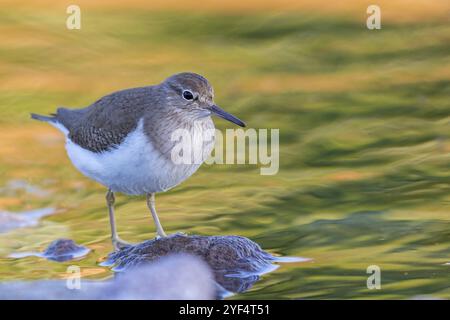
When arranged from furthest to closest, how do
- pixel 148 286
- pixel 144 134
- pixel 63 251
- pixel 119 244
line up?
pixel 119 244 < pixel 63 251 < pixel 144 134 < pixel 148 286

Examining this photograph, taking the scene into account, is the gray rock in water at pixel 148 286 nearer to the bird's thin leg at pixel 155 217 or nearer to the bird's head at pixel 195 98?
the bird's thin leg at pixel 155 217

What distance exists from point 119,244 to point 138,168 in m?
0.90

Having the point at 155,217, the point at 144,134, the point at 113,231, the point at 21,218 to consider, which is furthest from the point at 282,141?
the point at 144,134

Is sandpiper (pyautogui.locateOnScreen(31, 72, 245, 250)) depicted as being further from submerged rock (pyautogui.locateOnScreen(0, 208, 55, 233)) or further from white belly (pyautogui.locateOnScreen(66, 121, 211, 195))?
submerged rock (pyautogui.locateOnScreen(0, 208, 55, 233))

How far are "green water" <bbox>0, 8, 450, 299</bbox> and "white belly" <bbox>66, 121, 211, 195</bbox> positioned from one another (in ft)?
2.31

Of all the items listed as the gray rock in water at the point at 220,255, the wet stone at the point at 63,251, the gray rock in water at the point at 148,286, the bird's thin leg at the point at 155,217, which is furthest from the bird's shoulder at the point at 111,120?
the gray rock in water at the point at 148,286

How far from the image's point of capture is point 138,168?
7.30 meters

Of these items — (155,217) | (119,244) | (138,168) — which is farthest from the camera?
(155,217)

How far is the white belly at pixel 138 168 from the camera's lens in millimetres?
7285

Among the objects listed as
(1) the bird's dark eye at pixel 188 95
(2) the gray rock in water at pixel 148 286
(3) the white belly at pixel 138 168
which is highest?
(1) the bird's dark eye at pixel 188 95

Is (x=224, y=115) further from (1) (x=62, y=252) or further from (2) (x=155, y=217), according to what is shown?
(1) (x=62, y=252)

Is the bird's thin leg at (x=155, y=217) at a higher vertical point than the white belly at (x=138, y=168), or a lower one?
lower

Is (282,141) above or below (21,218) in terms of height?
above

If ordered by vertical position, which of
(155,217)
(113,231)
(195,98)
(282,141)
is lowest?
(113,231)
